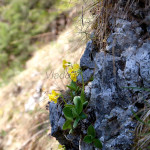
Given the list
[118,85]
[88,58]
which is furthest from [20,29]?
[118,85]

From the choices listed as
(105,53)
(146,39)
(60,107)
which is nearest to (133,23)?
(146,39)

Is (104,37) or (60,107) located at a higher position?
(104,37)

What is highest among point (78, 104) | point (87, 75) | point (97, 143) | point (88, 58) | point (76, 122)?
point (88, 58)

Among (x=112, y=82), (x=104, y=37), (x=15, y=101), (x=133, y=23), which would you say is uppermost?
(x=133, y=23)

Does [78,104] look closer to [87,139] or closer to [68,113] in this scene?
[68,113]

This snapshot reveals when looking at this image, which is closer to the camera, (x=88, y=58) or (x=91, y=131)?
(x=91, y=131)

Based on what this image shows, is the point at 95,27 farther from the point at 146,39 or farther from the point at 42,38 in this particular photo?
the point at 42,38

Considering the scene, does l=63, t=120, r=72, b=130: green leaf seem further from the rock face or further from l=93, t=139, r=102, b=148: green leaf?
l=93, t=139, r=102, b=148: green leaf

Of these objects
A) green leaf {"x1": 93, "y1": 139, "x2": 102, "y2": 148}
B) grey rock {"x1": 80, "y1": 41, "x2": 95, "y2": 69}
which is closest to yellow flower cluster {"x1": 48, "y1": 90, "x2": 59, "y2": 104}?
grey rock {"x1": 80, "y1": 41, "x2": 95, "y2": 69}
